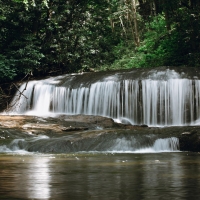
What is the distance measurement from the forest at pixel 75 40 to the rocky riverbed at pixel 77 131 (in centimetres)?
746

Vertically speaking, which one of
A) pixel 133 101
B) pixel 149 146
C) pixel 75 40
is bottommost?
pixel 149 146

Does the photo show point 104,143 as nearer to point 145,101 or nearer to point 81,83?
point 145,101

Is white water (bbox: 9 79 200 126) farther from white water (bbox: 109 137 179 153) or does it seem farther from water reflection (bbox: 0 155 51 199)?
water reflection (bbox: 0 155 51 199)

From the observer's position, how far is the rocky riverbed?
12297mm

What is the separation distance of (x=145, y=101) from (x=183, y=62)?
317 inches

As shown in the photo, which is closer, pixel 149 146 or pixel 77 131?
pixel 149 146

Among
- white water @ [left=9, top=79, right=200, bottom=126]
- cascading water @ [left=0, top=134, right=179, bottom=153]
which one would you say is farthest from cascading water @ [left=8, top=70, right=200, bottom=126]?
cascading water @ [left=0, top=134, right=179, bottom=153]

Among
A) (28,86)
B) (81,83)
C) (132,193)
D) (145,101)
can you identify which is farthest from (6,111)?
(132,193)

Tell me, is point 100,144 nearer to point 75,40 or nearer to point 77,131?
point 77,131

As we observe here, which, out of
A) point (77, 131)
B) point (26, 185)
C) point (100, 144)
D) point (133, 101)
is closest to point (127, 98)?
point (133, 101)

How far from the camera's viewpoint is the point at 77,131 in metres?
14.4

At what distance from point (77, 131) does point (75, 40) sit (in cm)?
1514

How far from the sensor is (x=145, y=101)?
18719mm

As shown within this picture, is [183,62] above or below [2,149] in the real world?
above
